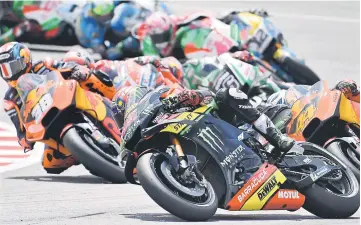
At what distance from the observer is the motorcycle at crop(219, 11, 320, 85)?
65.6 ft

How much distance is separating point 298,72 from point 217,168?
10.1m

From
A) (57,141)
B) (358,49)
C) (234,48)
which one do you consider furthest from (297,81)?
(57,141)

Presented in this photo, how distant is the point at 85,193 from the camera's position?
11.7 m

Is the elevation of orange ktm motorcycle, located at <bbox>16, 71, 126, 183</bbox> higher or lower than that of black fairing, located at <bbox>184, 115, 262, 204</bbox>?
lower

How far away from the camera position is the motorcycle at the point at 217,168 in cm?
971

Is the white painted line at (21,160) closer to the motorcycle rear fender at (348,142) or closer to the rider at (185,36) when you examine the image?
the motorcycle rear fender at (348,142)

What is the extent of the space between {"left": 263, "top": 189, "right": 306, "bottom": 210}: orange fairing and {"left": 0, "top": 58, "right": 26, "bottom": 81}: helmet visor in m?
4.32

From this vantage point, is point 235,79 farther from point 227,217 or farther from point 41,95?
point 227,217

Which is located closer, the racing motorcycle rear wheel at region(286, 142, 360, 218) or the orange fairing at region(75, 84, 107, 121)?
the racing motorcycle rear wheel at region(286, 142, 360, 218)

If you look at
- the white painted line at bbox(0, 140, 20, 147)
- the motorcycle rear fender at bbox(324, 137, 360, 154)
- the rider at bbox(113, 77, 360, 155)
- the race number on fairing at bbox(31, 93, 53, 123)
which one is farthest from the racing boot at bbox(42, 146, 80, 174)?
the rider at bbox(113, 77, 360, 155)

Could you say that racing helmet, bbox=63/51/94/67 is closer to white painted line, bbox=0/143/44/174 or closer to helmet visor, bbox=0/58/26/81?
helmet visor, bbox=0/58/26/81

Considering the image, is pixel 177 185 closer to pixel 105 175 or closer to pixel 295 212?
pixel 295 212

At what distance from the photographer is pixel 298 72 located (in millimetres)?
20031

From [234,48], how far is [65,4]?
433 centimetres
